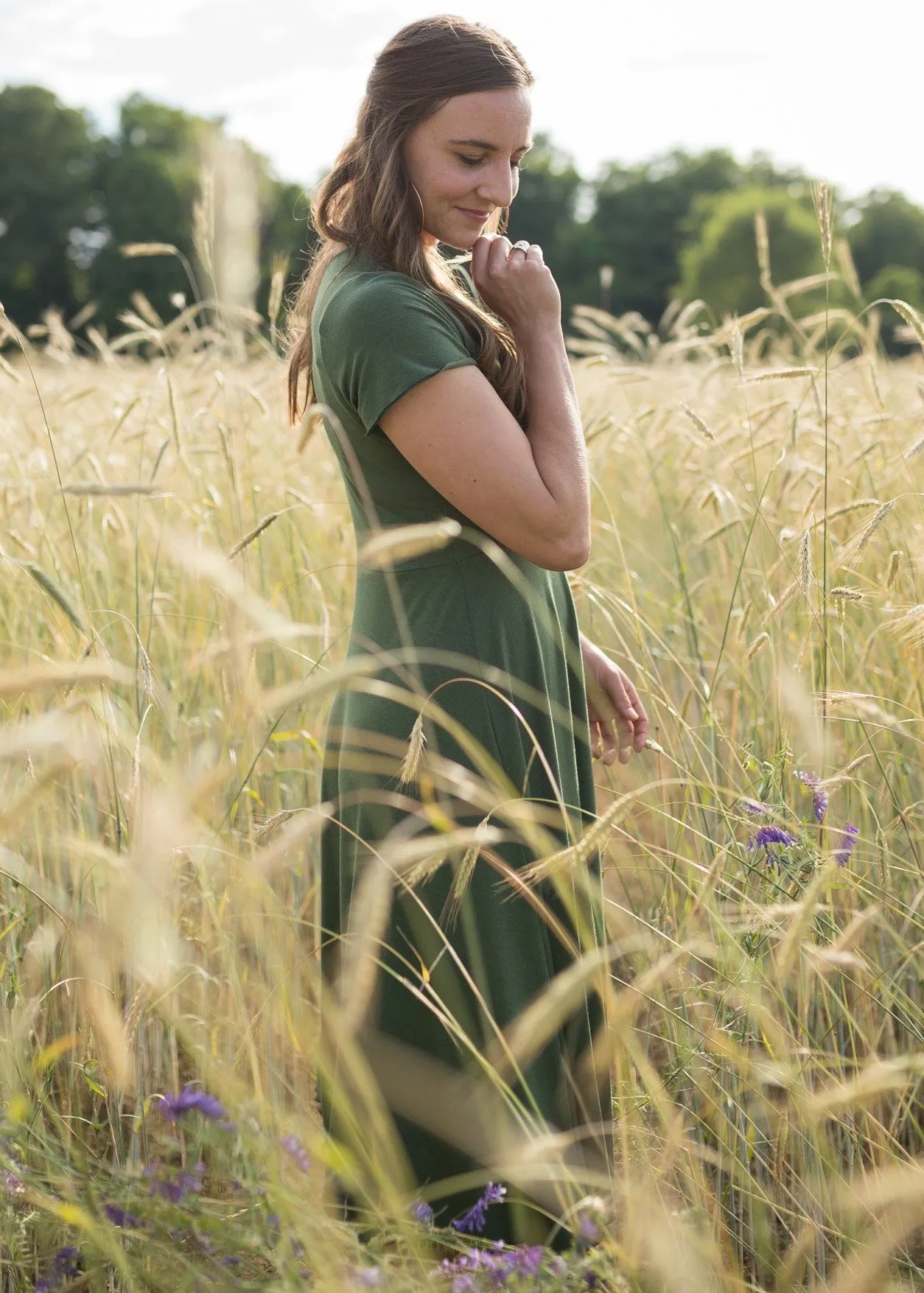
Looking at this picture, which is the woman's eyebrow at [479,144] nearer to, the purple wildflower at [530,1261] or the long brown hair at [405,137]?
the long brown hair at [405,137]

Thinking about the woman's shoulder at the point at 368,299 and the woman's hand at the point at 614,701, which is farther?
the woman's hand at the point at 614,701

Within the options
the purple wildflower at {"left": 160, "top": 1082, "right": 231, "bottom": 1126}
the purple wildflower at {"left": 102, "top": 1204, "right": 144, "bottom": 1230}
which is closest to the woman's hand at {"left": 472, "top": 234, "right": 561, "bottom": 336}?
the purple wildflower at {"left": 160, "top": 1082, "right": 231, "bottom": 1126}

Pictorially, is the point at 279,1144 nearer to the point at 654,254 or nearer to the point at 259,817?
the point at 259,817

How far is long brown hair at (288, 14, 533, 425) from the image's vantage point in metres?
1.50

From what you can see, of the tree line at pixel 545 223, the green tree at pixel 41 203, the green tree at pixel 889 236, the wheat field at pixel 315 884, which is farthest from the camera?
the green tree at pixel 889 236

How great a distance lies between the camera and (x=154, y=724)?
6.47 ft

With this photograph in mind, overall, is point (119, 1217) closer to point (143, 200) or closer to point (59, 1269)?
point (59, 1269)

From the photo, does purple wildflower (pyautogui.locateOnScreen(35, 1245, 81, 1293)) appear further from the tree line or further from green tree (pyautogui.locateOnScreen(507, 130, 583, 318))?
green tree (pyautogui.locateOnScreen(507, 130, 583, 318))

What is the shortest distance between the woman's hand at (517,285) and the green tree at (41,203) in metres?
39.9

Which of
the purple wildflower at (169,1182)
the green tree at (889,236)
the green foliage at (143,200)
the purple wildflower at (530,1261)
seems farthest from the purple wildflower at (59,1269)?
the green tree at (889,236)

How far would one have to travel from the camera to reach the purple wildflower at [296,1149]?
95 cm

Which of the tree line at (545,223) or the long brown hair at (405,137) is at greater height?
the long brown hair at (405,137)

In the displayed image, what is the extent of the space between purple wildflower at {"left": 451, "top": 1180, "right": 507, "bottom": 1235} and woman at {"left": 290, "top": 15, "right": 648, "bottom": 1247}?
0.04 m

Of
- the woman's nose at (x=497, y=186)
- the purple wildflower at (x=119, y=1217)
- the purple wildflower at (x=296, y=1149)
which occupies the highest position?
the woman's nose at (x=497, y=186)
